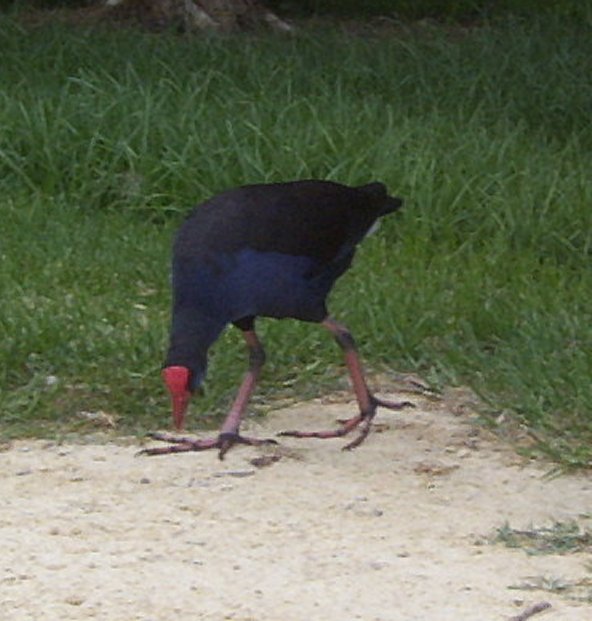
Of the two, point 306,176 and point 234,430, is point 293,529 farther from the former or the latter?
point 306,176

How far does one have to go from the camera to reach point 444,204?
7934mm

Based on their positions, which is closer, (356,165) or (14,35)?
(356,165)

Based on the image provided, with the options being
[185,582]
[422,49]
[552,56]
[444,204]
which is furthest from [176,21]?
[185,582]

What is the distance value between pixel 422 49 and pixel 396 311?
4695mm

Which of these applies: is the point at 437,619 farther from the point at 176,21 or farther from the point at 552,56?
the point at 176,21

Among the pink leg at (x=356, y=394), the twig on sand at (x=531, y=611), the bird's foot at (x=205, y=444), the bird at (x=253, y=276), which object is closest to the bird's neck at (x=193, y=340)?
the bird at (x=253, y=276)

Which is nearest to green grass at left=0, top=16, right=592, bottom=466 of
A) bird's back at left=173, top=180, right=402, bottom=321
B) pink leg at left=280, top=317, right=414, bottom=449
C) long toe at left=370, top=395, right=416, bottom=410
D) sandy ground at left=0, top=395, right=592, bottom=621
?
long toe at left=370, top=395, right=416, bottom=410

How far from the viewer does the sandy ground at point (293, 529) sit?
4.24 metres

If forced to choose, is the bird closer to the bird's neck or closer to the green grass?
the bird's neck

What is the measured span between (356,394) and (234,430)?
44 centimetres

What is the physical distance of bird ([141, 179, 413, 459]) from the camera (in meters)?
5.29

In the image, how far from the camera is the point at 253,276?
17.5ft

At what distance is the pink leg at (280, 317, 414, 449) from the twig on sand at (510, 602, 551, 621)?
152 centimetres

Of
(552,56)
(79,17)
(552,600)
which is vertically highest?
(552,600)
